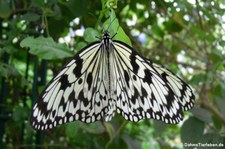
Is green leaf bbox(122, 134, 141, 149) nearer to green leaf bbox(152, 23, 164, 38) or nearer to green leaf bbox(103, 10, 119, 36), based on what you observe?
green leaf bbox(152, 23, 164, 38)

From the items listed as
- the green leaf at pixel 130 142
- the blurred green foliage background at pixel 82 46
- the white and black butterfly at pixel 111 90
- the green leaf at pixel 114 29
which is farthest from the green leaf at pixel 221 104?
the green leaf at pixel 114 29

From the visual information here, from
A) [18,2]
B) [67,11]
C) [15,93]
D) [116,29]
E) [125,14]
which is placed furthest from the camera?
[125,14]

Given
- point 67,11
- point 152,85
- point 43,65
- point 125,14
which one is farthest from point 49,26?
point 125,14

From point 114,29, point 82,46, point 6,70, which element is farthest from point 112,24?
point 6,70

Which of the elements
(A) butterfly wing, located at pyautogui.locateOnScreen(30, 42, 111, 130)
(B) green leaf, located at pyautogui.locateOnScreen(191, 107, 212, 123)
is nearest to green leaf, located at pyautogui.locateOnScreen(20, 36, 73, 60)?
(A) butterfly wing, located at pyautogui.locateOnScreen(30, 42, 111, 130)

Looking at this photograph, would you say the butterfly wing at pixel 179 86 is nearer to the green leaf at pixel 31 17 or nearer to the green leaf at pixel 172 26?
Result: the green leaf at pixel 31 17

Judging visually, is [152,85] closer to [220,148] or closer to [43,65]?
[220,148]
